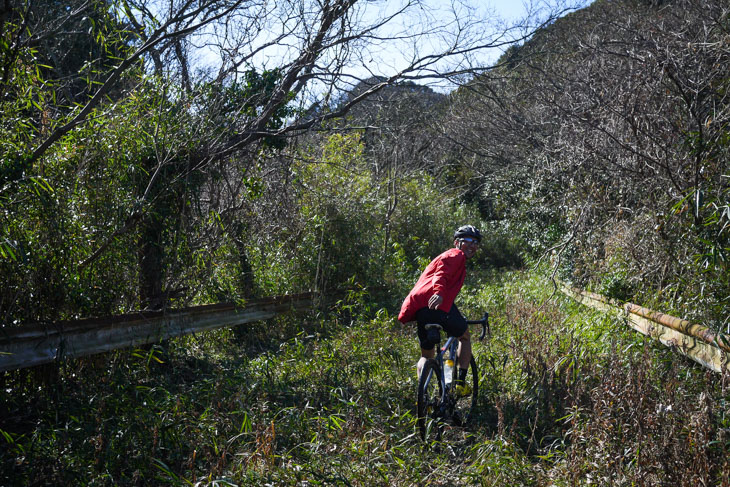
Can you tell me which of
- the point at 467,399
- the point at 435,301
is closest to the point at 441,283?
the point at 435,301

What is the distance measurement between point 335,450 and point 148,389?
7.11ft

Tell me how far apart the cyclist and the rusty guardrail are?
218 centimetres

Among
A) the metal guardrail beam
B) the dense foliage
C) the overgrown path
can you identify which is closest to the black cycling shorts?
the overgrown path

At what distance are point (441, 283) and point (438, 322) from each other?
14.1 inches

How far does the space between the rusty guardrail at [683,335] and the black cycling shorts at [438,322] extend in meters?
2.16

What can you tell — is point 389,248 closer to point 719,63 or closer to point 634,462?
point 719,63

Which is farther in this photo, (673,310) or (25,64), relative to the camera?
(673,310)

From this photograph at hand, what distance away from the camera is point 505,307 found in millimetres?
10484

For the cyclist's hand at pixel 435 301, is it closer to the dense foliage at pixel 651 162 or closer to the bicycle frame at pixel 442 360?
the bicycle frame at pixel 442 360

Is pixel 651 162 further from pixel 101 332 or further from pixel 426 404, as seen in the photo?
pixel 101 332

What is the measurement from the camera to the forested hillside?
4367mm

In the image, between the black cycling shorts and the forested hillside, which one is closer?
the forested hillside

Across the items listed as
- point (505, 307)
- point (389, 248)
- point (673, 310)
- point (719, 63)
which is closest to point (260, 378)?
point (673, 310)

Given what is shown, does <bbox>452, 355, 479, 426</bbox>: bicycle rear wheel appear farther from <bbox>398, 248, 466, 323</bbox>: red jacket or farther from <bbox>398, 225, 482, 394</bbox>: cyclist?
<bbox>398, 248, 466, 323</bbox>: red jacket
